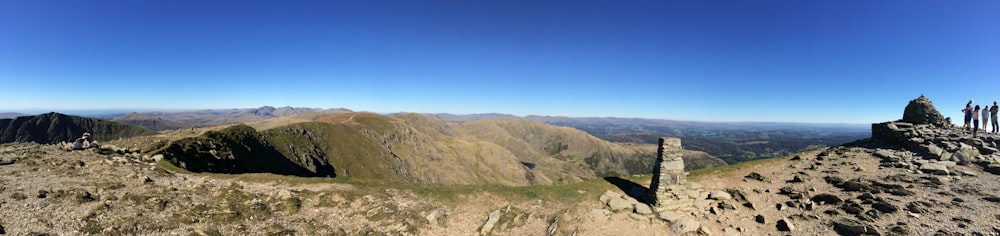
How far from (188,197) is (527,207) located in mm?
21350

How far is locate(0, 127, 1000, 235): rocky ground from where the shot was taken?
17.7m

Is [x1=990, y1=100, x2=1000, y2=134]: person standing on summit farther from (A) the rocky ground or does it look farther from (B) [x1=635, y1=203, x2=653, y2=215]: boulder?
(B) [x1=635, y1=203, x2=653, y2=215]: boulder

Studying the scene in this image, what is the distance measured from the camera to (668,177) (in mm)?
23766

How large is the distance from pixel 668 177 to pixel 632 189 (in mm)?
5417

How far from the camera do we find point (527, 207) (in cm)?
2469

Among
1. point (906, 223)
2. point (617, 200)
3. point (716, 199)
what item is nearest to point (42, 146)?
point (617, 200)

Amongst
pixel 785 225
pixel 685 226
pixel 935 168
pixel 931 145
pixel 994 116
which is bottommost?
pixel 685 226

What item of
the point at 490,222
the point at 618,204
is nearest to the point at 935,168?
the point at 618,204

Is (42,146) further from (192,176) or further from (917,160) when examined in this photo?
(917,160)

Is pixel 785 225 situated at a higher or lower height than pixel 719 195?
lower

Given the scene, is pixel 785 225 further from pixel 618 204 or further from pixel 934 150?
pixel 934 150

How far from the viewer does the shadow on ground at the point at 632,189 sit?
85.0ft

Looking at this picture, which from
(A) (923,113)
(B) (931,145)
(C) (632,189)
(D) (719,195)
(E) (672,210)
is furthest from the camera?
(A) (923,113)

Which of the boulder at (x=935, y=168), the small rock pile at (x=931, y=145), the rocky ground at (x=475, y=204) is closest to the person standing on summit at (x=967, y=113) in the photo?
the small rock pile at (x=931, y=145)
